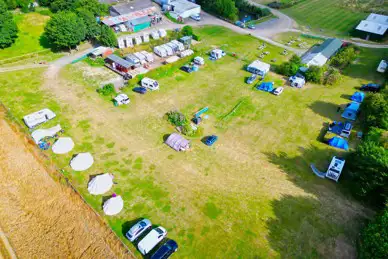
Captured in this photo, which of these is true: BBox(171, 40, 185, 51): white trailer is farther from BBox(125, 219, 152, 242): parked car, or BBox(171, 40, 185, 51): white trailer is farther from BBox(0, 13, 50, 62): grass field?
BBox(125, 219, 152, 242): parked car

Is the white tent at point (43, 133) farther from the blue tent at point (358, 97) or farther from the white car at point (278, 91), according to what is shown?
the blue tent at point (358, 97)

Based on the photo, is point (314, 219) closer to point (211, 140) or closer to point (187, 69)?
point (211, 140)

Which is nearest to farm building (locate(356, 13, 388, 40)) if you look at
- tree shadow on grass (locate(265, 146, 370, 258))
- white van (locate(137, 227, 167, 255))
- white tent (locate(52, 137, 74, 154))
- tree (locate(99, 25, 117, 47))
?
tree shadow on grass (locate(265, 146, 370, 258))

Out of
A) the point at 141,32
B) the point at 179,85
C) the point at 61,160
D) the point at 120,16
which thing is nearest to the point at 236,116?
the point at 179,85

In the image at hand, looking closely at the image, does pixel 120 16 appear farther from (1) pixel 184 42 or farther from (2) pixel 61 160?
(2) pixel 61 160

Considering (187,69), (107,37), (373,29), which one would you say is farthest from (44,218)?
(373,29)

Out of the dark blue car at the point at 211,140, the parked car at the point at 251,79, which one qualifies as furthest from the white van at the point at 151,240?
the parked car at the point at 251,79
